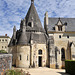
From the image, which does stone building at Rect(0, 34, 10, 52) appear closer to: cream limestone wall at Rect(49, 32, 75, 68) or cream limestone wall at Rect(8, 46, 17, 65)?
cream limestone wall at Rect(8, 46, 17, 65)

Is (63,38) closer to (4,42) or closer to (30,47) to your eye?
(30,47)

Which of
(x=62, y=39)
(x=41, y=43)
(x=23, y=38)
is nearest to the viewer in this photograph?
(x=23, y=38)

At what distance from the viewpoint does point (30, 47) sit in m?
26.7

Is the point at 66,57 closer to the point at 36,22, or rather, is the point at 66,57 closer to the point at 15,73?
the point at 36,22

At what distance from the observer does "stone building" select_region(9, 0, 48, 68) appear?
26188 mm

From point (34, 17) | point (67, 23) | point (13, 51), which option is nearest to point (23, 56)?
point (13, 51)

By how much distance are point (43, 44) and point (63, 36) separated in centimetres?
745

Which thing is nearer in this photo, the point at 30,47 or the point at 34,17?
the point at 30,47

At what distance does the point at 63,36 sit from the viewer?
104 feet

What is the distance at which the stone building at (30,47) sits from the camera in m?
26.2

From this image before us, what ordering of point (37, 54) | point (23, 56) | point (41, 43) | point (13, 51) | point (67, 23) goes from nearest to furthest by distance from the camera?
point (23, 56) < point (37, 54) < point (41, 43) < point (13, 51) < point (67, 23)

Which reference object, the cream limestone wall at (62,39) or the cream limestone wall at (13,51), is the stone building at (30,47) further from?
the cream limestone wall at (62,39)

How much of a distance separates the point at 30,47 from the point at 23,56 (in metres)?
2.78

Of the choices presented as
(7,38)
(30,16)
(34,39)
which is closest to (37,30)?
(34,39)
